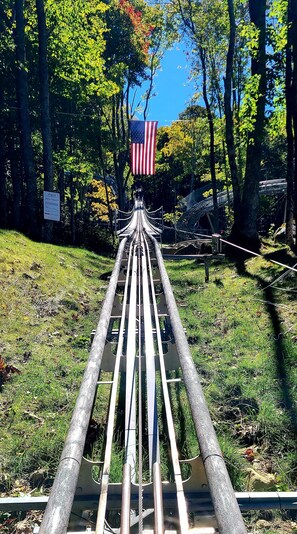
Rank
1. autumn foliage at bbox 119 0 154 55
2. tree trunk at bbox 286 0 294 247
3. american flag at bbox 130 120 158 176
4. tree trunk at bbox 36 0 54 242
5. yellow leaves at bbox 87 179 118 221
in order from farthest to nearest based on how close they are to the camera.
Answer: yellow leaves at bbox 87 179 118 221, autumn foliage at bbox 119 0 154 55, american flag at bbox 130 120 158 176, tree trunk at bbox 36 0 54 242, tree trunk at bbox 286 0 294 247

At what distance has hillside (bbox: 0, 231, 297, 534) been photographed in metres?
3.49

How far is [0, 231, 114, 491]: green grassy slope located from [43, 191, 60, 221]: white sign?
5.63ft

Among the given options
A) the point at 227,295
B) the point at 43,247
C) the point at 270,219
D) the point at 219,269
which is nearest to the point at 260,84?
the point at 219,269

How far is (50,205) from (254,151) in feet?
18.4

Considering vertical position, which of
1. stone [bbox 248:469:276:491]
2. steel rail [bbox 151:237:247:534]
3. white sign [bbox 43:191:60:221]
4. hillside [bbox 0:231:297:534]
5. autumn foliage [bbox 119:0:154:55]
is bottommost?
stone [bbox 248:469:276:491]

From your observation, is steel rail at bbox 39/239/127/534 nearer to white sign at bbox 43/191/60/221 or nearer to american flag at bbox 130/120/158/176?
white sign at bbox 43/191/60/221

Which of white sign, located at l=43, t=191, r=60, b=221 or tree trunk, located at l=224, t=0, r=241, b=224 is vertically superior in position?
tree trunk, located at l=224, t=0, r=241, b=224

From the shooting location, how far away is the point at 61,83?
1595 centimetres

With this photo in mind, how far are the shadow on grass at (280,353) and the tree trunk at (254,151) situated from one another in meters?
2.77

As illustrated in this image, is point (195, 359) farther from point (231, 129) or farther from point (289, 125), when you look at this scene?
point (231, 129)


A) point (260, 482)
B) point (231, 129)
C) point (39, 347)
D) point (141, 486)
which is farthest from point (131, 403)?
point (231, 129)

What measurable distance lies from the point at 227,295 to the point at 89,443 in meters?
4.87

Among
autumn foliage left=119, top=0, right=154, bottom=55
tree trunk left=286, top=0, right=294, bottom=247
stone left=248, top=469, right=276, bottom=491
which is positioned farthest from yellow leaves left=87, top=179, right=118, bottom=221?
stone left=248, top=469, right=276, bottom=491

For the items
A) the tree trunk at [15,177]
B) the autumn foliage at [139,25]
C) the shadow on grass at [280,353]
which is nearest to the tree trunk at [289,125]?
the shadow on grass at [280,353]
